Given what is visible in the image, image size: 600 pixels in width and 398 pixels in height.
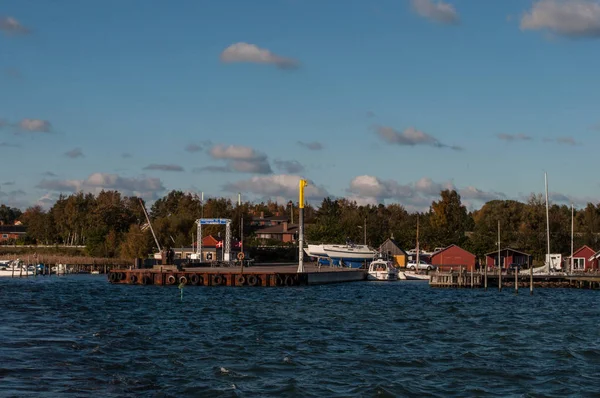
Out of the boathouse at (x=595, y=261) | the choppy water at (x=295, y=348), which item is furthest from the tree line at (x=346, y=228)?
the choppy water at (x=295, y=348)

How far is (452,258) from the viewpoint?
12169cm

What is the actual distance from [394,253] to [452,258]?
16.4 m

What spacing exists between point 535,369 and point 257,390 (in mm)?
12154

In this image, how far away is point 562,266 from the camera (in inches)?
4358

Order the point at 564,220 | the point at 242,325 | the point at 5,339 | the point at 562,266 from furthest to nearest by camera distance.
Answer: the point at 564,220, the point at 562,266, the point at 242,325, the point at 5,339

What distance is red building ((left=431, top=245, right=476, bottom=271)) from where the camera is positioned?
119688 mm

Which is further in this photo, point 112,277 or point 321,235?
point 321,235

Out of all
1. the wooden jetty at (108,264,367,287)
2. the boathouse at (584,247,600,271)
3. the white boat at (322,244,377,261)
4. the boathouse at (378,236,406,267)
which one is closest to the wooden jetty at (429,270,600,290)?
the boathouse at (584,247,600,271)

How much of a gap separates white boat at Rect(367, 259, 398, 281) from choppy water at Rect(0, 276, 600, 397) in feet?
139

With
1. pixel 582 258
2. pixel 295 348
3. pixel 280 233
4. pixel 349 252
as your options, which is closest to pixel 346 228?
pixel 280 233

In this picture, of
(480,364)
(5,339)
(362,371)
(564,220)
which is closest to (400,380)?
(362,371)

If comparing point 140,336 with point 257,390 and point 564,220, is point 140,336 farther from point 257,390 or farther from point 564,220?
point 564,220

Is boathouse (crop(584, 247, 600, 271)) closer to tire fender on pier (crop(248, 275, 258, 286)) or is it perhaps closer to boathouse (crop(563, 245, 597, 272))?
boathouse (crop(563, 245, 597, 272))

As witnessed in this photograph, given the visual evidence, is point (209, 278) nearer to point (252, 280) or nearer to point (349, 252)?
point (252, 280)
